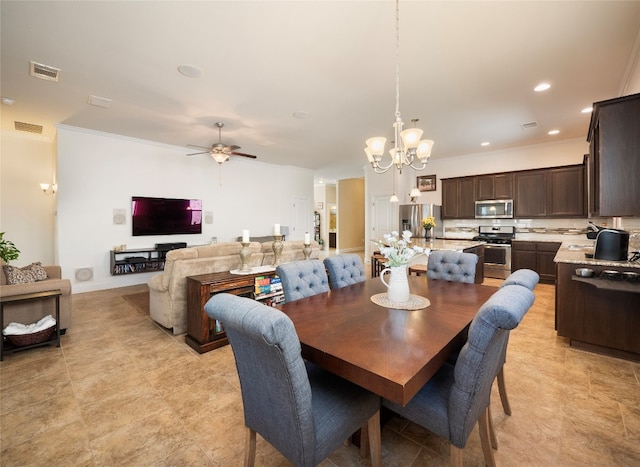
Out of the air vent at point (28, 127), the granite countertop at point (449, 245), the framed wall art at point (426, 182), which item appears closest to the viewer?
the granite countertop at point (449, 245)

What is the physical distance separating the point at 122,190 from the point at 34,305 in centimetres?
324

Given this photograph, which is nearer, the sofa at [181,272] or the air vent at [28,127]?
the sofa at [181,272]

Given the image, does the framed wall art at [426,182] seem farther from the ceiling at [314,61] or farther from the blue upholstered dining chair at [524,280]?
the blue upholstered dining chair at [524,280]

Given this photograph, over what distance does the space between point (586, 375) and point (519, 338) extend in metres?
0.75

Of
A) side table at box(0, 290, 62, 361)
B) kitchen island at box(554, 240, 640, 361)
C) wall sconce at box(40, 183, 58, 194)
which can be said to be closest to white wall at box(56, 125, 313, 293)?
wall sconce at box(40, 183, 58, 194)

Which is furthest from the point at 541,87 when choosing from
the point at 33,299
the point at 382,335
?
the point at 33,299

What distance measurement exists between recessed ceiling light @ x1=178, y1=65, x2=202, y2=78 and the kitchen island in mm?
4323

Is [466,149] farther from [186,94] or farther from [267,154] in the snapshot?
[186,94]

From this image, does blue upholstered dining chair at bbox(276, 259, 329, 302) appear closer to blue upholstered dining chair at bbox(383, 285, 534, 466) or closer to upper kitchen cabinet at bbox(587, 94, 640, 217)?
blue upholstered dining chair at bbox(383, 285, 534, 466)

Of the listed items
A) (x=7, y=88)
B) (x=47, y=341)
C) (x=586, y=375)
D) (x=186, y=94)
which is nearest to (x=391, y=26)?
(x=186, y=94)

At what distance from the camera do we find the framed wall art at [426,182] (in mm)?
7688

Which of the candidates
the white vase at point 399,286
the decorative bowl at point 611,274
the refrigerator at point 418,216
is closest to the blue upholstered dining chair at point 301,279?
the white vase at point 399,286

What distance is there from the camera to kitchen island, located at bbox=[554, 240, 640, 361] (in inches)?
103

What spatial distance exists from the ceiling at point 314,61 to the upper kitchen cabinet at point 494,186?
1.46 meters
